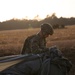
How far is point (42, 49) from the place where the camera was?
30.1 feet

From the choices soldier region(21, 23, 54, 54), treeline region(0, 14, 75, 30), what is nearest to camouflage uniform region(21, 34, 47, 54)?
soldier region(21, 23, 54, 54)

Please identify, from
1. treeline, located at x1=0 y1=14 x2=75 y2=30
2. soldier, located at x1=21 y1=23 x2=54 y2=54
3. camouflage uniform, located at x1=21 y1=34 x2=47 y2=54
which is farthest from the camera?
treeline, located at x1=0 y1=14 x2=75 y2=30

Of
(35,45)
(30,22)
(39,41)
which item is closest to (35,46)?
(35,45)

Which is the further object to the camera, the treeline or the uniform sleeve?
the treeline

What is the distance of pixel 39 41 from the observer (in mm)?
9383

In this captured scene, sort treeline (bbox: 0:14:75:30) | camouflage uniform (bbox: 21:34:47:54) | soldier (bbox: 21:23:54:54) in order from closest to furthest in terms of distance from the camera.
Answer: soldier (bbox: 21:23:54:54), camouflage uniform (bbox: 21:34:47:54), treeline (bbox: 0:14:75:30)

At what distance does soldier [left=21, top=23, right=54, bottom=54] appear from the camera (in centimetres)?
916

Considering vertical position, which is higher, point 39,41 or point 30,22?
point 39,41

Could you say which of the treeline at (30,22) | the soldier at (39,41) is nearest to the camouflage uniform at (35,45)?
the soldier at (39,41)

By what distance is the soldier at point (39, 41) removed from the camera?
361 inches

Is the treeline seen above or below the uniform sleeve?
below

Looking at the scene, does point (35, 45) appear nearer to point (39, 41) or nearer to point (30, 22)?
point (39, 41)

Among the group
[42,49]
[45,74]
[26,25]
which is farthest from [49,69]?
[26,25]

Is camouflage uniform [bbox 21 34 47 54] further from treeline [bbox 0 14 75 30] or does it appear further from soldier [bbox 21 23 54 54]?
treeline [bbox 0 14 75 30]
